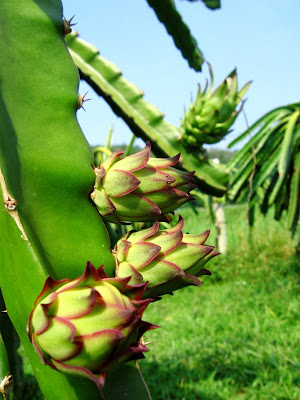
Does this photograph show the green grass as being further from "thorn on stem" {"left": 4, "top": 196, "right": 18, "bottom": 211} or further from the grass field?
"thorn on stem" {"left": 4, "top": 196, "right": 18, "bottom": 211}

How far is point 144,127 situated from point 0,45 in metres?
1.17

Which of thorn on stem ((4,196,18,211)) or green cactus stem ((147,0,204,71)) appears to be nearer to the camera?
thorn on stem ((4,196,18,211))

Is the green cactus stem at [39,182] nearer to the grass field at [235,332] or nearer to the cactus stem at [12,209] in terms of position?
the cactus stem at [12,209]

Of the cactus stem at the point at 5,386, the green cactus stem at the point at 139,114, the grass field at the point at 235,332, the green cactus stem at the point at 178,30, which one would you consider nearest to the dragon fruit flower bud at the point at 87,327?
the cactus stem at the point at 5,386

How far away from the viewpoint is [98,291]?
507mm

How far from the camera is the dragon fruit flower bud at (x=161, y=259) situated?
0.62 meters

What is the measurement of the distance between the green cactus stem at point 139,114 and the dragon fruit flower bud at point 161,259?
3.46 ft

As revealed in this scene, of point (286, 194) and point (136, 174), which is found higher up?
point (136, 174)

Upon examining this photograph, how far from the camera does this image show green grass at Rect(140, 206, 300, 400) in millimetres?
2611

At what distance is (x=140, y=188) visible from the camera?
659 millimetres

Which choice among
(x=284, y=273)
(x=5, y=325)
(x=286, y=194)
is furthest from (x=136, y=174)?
(x=284, y=273)

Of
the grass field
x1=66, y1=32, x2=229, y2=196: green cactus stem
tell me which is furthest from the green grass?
x1=66, y1=32, x2=229, y2=196: green cactus stem

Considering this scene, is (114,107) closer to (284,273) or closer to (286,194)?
(286,194)

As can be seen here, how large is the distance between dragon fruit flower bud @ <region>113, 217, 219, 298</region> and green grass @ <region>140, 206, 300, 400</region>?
201cm
